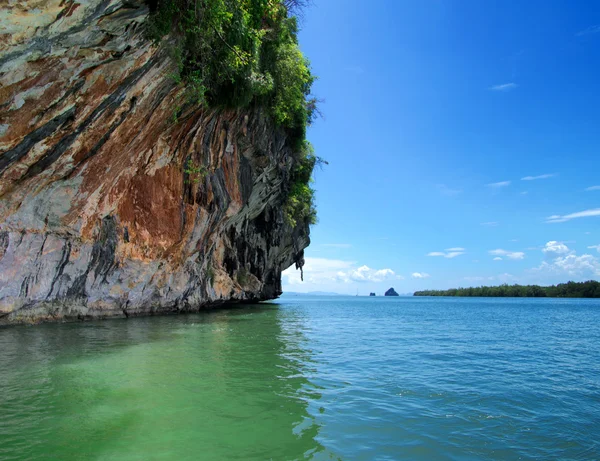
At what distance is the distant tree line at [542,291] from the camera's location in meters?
91.1

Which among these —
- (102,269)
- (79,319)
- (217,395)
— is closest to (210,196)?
(102,269)

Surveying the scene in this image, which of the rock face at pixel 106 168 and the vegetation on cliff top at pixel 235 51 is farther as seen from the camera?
the vegetation on cliff top at pixel 235 51

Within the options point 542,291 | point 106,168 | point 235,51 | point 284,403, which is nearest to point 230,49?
point 235,51

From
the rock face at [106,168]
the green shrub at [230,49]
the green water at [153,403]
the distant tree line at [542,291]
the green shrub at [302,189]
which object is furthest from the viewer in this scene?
the distant tree line at [542,291]

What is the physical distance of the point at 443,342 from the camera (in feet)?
38.7

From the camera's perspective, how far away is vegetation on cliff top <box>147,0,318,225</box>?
9.58 metres

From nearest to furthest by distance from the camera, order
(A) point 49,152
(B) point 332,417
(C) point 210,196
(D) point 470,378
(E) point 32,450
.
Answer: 1. (E) point 32,450
2. (B) point 332,417
3. (D) point 470,378
4. (A) point 49,152
5. (C) point 210,196

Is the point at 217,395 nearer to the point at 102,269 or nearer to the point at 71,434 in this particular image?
the point at 71,434

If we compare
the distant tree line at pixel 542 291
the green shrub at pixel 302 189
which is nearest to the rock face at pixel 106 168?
the green shrub at pixel 302 189

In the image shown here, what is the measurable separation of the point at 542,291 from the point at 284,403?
121 m

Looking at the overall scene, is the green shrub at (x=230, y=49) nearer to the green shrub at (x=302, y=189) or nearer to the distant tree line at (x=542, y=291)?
the green shrub at (x=302, y=189)

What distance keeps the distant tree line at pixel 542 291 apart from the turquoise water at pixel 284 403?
342 feet

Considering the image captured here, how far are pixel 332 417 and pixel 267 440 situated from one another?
3.47 feet

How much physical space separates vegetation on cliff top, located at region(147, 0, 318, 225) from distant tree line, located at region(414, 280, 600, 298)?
100477 mm
